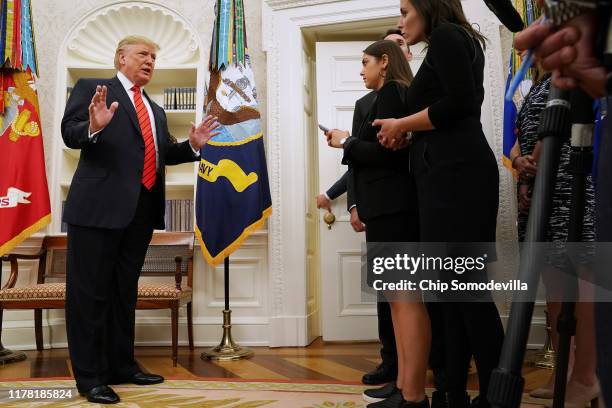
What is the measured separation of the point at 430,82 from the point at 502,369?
3.43 ft

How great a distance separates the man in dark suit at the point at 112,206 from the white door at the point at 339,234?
131 cm

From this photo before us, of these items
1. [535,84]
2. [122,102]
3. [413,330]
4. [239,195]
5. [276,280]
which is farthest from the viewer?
[276,280]

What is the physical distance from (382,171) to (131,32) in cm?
301

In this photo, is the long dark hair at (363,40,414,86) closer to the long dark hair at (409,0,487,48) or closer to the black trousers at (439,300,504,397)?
the long dark hair at (409,0,487,48)

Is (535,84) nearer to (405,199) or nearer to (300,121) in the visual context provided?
(405,199)

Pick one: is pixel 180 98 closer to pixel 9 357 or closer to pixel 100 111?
pixel 100 111

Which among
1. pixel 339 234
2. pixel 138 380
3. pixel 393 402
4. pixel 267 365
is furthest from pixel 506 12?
pixel 339 234

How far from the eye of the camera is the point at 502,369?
46cm

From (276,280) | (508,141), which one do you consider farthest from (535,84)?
(276,280)

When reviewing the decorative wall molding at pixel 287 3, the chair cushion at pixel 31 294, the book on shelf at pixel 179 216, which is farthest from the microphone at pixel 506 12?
the book on shelf at pixel 179 216

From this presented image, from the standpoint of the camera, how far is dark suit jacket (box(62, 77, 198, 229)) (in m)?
1.97

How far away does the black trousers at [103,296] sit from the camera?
1.93 meters

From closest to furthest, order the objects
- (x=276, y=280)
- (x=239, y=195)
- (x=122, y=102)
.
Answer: (x=122, y=102) < (x=239, y=195) < (x=276, y=280)

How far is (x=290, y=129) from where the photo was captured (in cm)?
339
